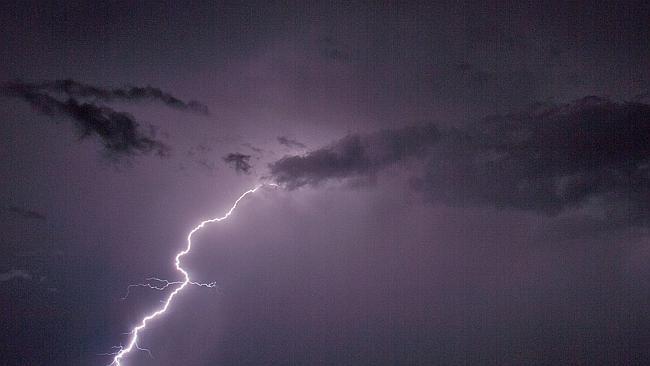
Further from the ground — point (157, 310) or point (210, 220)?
point (210, 220)

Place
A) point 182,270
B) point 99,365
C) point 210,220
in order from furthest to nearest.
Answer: point 99,365 < point 210,220 < point 182,270

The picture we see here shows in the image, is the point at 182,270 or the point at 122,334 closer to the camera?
the point at 182,270

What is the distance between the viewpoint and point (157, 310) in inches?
548

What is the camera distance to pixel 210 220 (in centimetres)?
1425

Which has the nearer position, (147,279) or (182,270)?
(182,270)

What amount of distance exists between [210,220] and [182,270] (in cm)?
178

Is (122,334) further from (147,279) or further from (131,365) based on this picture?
(147,279)

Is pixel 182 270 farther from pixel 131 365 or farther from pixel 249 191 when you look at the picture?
pixel 131 365

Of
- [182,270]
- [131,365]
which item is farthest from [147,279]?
[131,365]

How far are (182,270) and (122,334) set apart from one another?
4804 mm

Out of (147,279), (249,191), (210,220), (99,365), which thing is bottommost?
(99,365)

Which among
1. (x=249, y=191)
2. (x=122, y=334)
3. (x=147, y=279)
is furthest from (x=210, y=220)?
(x=122, y=334)

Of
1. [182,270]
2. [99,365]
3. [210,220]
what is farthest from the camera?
[99,365]

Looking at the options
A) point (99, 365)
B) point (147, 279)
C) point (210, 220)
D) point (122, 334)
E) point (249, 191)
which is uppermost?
point (249, 191)
